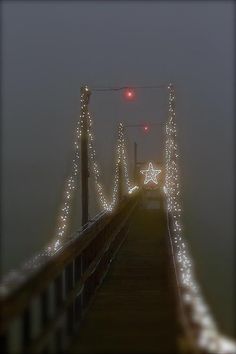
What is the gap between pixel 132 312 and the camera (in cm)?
986

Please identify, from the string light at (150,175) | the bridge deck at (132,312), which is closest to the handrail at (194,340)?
the bridge deck at (132,312)

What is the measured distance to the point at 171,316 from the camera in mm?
9422

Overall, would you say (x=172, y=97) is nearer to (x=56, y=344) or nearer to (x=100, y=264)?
(x=100, y=264)

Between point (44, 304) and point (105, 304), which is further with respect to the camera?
point (105, 304)

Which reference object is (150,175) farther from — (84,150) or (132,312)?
(132,312)

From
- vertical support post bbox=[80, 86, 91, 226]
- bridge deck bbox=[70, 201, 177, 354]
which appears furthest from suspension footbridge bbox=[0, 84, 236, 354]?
vertical support post bbox=[80, 86, 91, 226]

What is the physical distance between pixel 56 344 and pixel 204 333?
2165mm

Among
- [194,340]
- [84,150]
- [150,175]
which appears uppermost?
[150,175]

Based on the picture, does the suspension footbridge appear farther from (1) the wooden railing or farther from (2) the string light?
(2) the string light

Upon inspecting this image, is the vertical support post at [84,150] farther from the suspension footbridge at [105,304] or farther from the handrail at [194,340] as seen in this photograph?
the handrail at [194,340]

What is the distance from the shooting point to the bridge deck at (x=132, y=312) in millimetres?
7629

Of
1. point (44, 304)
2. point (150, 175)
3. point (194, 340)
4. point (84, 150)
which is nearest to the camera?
point (194, 340)

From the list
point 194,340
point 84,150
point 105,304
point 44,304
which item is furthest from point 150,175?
point 194,340

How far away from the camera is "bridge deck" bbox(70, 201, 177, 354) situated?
300 inches
